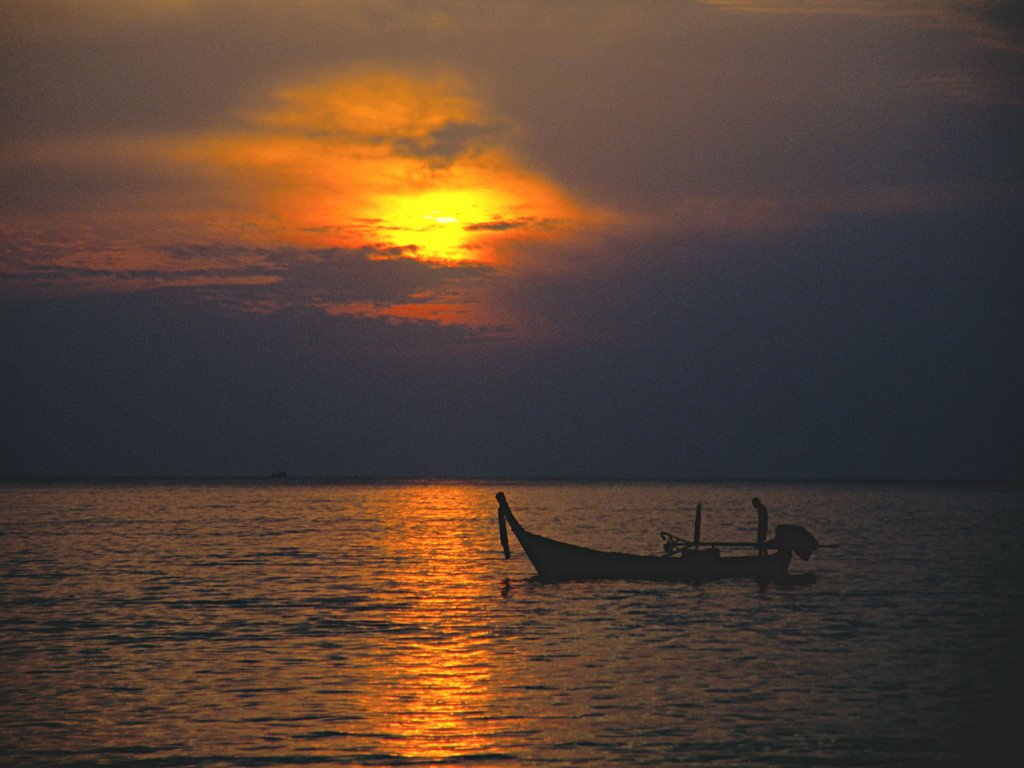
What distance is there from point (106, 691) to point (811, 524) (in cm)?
9926

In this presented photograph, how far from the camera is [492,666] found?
94.9 feet

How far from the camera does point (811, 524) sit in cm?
11662

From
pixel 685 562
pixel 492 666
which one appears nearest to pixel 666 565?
pixel 685 562

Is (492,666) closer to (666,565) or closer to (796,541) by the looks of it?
(666,565)

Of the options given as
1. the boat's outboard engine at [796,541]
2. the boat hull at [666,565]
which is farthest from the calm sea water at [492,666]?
the boat's outboard engine at [796,541]

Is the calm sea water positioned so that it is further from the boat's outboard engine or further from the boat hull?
the boat's outboard engine

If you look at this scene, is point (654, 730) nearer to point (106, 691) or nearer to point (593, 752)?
point (593, 752)

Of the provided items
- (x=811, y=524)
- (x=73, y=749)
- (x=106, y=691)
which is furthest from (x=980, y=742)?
(x=811, y=524)

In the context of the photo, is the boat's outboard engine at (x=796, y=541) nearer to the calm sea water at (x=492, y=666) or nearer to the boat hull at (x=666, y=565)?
the boat hull at (x=666, y=565)

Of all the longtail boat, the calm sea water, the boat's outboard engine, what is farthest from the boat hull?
the calm sea water

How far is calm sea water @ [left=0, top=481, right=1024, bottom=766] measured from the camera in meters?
20.9

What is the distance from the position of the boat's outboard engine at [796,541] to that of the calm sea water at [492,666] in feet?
6.26

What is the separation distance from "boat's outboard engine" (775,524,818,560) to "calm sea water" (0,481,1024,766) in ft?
6.26

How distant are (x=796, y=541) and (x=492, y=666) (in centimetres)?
2236
